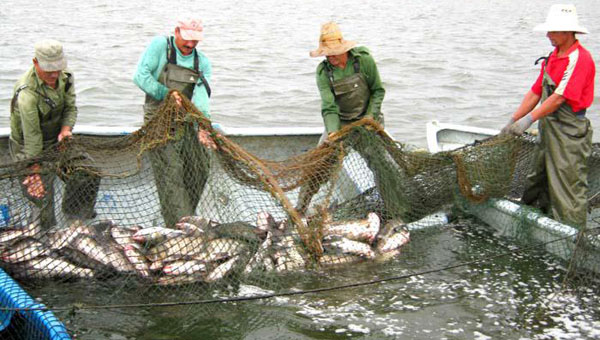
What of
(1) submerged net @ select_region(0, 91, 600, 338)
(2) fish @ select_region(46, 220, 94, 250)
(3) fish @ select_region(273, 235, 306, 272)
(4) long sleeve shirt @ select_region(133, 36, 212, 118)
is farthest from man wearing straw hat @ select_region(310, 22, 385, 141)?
(2) fish @ select_region(46, 220, 94, 250)

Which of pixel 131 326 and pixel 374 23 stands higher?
pixel 374 23

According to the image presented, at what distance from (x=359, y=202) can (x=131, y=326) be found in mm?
2390

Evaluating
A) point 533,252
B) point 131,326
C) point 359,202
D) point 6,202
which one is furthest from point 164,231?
point 533,252

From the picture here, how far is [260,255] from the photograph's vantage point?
584 centimetres

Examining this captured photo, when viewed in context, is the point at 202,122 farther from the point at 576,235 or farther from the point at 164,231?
the point at 576,235

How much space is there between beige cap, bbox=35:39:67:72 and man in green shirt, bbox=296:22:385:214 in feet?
7.42

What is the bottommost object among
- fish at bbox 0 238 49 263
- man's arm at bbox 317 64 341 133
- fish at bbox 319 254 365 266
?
fish at bbox 319 254 365 266

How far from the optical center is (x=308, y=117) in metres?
13.7

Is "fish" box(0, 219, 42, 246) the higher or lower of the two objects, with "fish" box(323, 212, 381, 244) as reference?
higher

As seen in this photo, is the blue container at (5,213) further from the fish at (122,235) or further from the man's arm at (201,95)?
the man's arm at (201,95)

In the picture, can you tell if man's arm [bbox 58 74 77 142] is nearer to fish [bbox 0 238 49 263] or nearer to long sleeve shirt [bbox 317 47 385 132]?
fish [bbox 0 238 49 263]

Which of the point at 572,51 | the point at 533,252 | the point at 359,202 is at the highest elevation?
the point at 572,51

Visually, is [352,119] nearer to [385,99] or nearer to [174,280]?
[174,280]

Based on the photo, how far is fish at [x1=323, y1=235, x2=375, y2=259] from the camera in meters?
6.25
